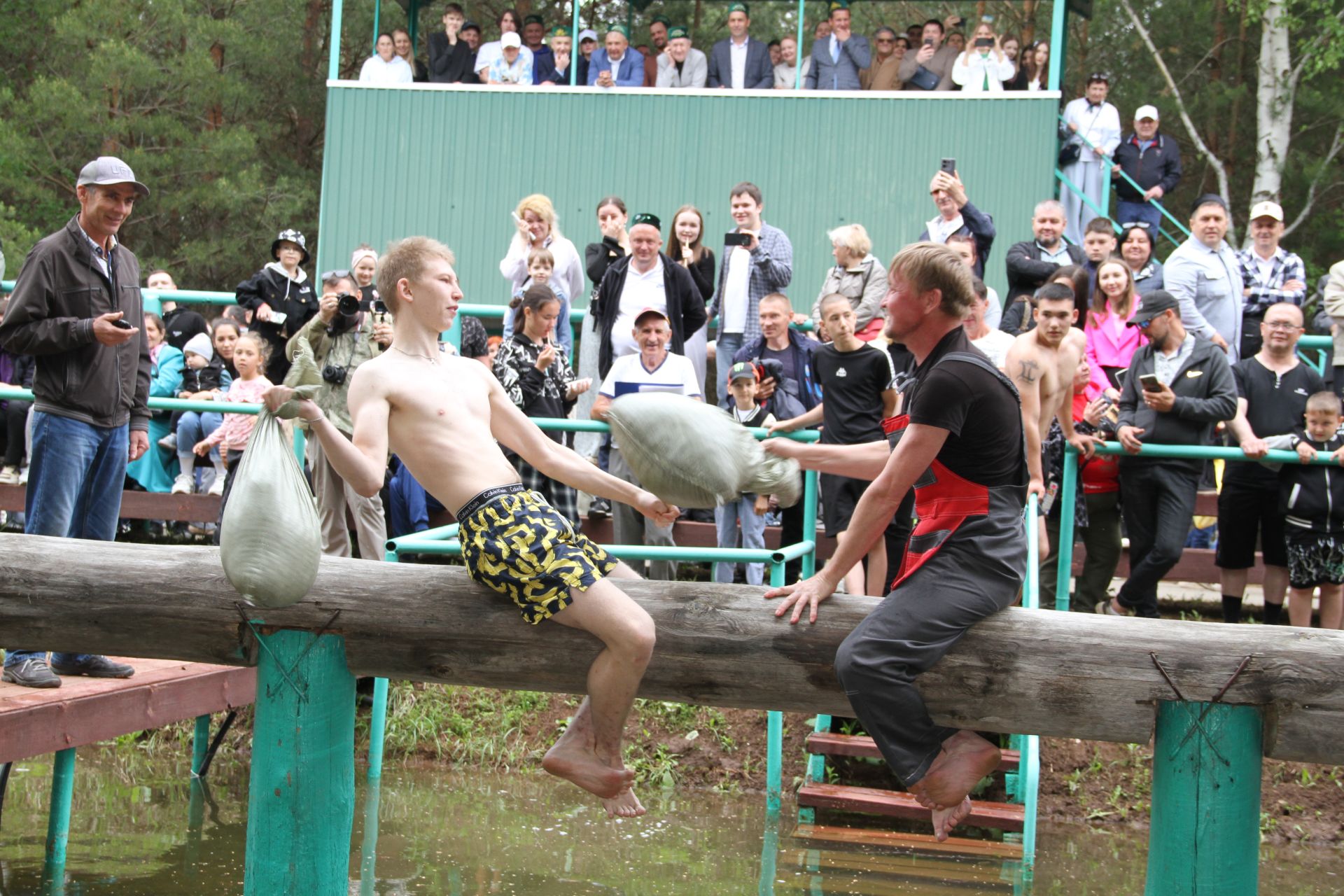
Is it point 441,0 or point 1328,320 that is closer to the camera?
point 1328,320

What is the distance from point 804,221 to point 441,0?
33.8ft

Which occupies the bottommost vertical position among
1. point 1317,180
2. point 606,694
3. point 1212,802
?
point 1212,802

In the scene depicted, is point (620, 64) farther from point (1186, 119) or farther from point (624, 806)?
point (624, 806)

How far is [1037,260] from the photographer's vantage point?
28.1 feet

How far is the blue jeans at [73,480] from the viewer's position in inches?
209

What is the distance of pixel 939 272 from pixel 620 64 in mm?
9774

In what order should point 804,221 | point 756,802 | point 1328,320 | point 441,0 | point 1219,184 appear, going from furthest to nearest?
1. point 441,0
2. point 1219,184
3. point 804,221
4. point 1328,320
5. point 756,802

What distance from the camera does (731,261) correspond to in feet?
28.8

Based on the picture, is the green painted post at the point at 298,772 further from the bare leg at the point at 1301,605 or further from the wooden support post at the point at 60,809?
the bare leg at the point at 1301,605

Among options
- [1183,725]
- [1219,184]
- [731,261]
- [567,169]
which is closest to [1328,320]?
[731,261]

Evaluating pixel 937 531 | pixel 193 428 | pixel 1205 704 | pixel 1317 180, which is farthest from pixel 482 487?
pixel 1317 180

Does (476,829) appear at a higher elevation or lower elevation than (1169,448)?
lower

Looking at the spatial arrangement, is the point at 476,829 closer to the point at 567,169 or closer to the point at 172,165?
the point at 567,169

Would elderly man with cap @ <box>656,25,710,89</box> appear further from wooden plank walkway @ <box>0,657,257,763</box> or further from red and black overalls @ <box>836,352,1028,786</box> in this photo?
red and black overalls @ <box>836,352,1028,786</box>
